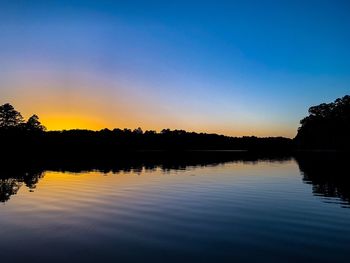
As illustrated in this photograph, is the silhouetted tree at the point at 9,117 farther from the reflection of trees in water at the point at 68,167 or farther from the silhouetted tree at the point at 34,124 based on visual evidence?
the reflection of trees in water at the point at 68,167

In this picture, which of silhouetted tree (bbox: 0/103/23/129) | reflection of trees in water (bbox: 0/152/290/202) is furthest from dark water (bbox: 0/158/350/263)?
silhouetted tree (bbox: 0/103/23/129)

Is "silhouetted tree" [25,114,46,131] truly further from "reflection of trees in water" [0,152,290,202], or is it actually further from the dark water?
the dark water

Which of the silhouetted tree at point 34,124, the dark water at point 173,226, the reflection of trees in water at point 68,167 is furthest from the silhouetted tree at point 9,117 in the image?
the dark water at point 173,226

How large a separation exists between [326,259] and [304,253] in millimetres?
1064

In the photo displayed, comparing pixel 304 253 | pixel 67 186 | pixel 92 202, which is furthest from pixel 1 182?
pixel 304 253

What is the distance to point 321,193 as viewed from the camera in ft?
127

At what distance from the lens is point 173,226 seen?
72.9ft

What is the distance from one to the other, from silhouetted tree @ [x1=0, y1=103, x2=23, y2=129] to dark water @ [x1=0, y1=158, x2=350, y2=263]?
132710 mm

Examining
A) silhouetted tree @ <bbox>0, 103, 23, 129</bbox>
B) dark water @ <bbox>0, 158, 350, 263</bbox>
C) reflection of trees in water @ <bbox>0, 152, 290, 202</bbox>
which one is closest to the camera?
dark water @ <bbox>0, 158, 350, 263</bbox>

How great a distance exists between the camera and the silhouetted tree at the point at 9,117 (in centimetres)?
15850

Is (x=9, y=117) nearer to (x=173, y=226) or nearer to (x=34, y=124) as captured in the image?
(x=34, y=124)

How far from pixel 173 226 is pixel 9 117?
523ft

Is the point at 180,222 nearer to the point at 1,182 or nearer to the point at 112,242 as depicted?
the point at 112,242

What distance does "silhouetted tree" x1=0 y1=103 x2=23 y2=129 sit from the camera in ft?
520
